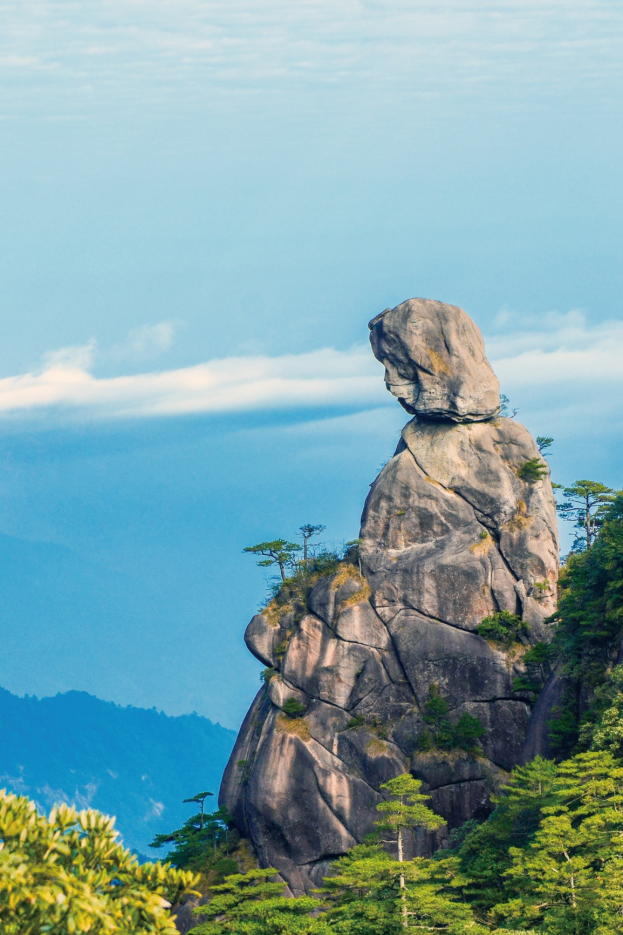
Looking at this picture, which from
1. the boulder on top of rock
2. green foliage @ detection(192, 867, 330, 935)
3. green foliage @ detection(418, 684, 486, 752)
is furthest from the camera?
the boulder on top of rock

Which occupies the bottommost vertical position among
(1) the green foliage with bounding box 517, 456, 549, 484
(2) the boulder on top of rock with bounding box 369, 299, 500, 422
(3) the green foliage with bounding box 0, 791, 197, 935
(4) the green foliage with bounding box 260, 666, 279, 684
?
(3) the green foliage with bounding box 0, 791, 197, 935

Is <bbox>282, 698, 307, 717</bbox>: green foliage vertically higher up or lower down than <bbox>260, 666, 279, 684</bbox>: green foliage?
lower down

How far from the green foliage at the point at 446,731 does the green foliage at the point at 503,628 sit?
4.11 metres

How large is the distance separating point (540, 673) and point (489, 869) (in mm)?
16258

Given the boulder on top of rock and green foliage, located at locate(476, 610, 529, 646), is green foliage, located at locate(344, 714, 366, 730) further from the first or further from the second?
the boulder on top of rock

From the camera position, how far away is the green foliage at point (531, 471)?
5619 cm

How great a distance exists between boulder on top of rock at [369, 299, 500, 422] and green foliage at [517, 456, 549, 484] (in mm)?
3476

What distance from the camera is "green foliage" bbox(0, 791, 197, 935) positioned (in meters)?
15.5

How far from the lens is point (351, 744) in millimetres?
51312

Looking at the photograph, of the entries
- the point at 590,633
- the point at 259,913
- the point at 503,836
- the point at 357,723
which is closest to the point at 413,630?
the point at 357,723

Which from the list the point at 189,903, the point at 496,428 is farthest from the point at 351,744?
the point at 496,428

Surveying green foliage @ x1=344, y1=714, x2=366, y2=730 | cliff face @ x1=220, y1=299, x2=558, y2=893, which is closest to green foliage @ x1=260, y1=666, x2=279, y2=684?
cliff face @ x1=220, y1=299, x2=558, y2=893

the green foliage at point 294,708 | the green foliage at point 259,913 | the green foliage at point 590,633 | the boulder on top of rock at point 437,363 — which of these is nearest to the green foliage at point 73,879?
the green foliage at point 259,913

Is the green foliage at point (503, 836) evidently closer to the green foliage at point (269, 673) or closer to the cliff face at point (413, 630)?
the cliff face at point (413, 630)
